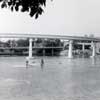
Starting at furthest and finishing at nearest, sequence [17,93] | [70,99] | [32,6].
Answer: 1. [17,93]
2. [70,99]
3. [32,6]

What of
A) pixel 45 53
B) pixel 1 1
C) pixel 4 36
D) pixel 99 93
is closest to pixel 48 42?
pixel 45 53

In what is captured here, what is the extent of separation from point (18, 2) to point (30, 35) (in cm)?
10608

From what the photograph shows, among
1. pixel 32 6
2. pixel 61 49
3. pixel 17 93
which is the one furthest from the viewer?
pixel 61 49

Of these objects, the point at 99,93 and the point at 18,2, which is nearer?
the point at 18,2

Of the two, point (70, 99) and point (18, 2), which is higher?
point (18, 2)

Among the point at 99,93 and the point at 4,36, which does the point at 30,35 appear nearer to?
the point at 4,36

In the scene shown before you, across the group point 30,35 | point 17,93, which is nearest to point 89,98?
point 17,93

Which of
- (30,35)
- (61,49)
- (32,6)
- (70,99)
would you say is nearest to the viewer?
(32,6)

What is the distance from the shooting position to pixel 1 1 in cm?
409

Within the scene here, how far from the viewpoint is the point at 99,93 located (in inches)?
814

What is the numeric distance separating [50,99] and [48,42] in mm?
136769

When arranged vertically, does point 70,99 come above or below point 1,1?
below

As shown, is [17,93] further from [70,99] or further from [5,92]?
[70,99]

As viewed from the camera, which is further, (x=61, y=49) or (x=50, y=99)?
(x=61, y=49)
